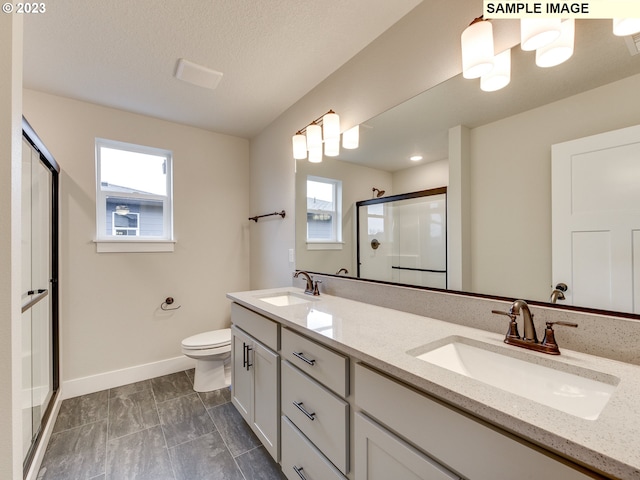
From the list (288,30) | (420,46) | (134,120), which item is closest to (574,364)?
(420,46)

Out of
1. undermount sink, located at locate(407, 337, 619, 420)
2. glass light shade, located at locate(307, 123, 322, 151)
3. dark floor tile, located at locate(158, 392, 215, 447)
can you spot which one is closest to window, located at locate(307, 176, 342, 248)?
glass light shade, located at locate(307, 123, 322, 151)

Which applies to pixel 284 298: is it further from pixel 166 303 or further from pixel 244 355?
pixel 166 303

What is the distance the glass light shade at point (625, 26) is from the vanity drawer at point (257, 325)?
1.64 meters

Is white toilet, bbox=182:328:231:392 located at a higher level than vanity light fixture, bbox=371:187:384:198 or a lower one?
lower

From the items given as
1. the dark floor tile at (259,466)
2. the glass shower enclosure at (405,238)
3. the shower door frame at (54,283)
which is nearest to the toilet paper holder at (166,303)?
the shower door frame at (54,283)

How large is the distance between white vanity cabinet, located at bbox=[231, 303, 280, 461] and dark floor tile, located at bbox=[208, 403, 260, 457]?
5.3 inches

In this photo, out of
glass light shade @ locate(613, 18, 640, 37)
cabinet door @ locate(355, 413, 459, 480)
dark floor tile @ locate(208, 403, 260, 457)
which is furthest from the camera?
dark floor tile @ locate(208, 403, 260, 457)

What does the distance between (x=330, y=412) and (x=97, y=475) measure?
1.39 metres

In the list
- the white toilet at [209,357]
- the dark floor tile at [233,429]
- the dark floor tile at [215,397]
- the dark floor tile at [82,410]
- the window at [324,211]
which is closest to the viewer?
the dark floor tile at [233,429]

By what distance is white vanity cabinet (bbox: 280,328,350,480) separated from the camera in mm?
1004

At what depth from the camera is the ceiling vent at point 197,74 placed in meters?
1.85

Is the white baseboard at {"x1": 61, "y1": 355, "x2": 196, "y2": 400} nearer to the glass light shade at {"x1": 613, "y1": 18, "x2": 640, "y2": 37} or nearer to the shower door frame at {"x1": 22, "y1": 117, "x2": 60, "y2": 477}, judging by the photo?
the shower door frame at {"x1": 22, "y1": 117, "x2": 60, "y2": 477}

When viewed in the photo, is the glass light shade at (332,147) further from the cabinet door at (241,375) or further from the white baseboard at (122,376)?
the white baseboard at (122,376)

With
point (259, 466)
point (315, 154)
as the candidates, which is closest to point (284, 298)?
point (259, 466)
